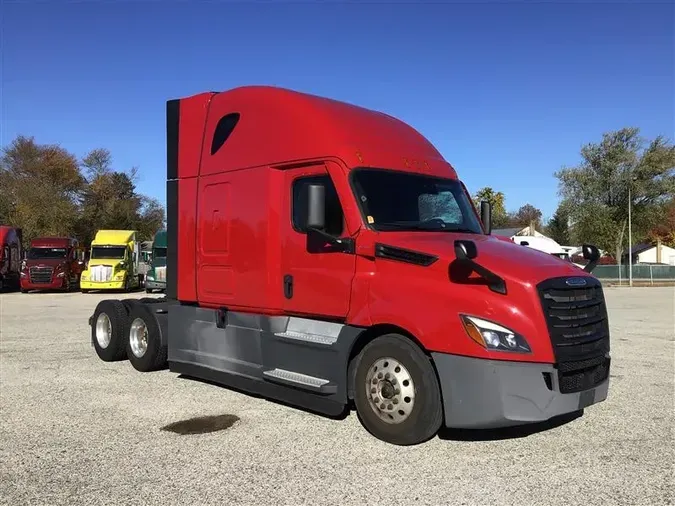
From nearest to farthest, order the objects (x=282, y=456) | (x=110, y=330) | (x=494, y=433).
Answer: (x=282, y=456) < (x=494, y=433) < (x=110, y=330)

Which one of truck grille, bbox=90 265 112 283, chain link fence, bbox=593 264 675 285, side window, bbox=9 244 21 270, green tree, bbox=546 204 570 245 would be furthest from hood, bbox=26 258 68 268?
green tree, bbox=546 204 570 245

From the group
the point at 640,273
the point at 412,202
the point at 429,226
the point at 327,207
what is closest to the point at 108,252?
the point at 327,207

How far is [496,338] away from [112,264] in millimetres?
25925

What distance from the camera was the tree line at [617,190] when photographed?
51750mm

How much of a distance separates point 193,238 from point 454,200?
3208 millimetres

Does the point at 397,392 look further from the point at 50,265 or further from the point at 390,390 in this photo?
the point at 50,265

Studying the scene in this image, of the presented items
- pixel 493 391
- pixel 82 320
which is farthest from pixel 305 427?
pixel 82 320

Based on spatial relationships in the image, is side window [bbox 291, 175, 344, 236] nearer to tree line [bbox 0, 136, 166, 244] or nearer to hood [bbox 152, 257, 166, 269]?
hood [bbox 152, 257, 166, 269]

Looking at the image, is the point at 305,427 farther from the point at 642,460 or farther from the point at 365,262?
the point at 642,460

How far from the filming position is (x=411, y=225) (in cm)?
582

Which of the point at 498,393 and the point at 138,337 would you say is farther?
the point at 138,337

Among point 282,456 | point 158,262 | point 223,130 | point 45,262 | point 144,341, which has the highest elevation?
point 223,130

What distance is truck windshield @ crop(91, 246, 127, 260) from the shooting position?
93.5 ft

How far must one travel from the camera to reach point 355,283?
5.54 m
